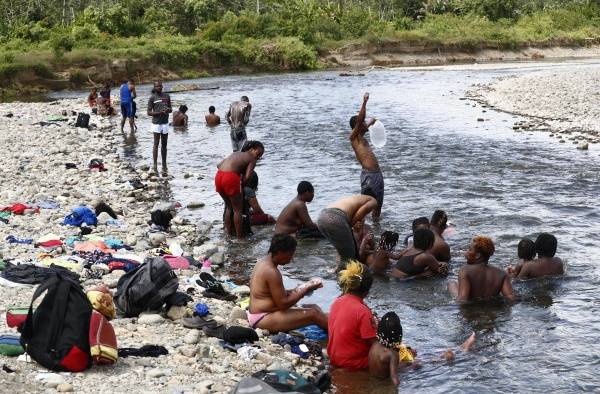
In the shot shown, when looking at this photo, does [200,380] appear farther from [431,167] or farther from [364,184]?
[431,167]

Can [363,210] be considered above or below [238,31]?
below

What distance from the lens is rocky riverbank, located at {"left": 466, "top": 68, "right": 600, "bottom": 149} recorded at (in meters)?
24.6

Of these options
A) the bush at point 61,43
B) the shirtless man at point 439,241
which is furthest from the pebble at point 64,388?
the bush at point 61,43

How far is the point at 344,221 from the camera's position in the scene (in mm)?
10750

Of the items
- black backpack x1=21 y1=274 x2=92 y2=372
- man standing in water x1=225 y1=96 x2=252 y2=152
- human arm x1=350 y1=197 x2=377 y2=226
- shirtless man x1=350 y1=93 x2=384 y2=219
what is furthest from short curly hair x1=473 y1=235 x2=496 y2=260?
man standing in water x1=225 y1=96 x2=252 y2=152

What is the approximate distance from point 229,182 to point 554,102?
22137 mm

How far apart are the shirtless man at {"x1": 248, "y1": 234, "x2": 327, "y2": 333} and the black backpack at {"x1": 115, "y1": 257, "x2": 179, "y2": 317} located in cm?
99

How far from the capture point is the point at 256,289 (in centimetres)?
887

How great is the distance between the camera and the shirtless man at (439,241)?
11484mm

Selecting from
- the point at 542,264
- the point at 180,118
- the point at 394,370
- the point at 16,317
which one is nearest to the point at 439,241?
the point at 542,264

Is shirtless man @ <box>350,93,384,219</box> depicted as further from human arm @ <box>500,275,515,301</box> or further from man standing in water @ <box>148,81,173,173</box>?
man standing in water @ <box>148,81,173,173</box>

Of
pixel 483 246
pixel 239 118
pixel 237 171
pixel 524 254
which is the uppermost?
pixel 239 118

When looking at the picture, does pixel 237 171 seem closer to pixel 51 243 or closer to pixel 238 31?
pixel 51 243

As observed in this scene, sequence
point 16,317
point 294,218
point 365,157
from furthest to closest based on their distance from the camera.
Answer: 1. point 365,157
2. point 294,218
3. point 16,317
